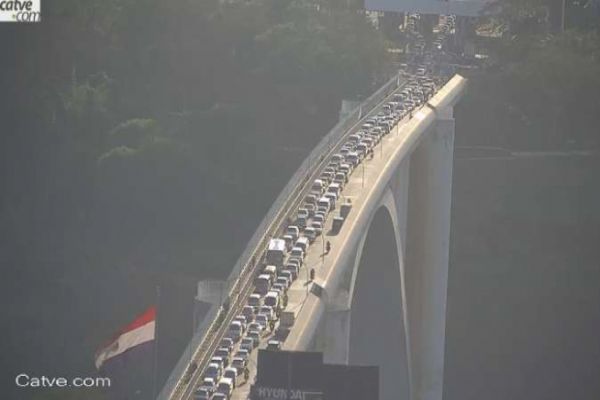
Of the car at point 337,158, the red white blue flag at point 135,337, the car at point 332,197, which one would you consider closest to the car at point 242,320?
the red white blue flag at point 135,337

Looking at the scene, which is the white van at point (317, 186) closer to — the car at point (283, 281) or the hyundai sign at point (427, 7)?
the car at point (283, 281)

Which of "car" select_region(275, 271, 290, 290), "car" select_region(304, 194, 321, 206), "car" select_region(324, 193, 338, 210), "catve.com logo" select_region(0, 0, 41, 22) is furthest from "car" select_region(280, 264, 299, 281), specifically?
"catve.com logo" select_region(0, 0, 41, 22)

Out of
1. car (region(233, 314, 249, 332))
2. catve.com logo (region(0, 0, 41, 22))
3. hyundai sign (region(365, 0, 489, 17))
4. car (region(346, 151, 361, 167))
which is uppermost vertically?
catve.com logo (region(0, 0, 41, 22))

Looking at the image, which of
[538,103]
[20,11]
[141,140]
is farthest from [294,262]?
[538,103]

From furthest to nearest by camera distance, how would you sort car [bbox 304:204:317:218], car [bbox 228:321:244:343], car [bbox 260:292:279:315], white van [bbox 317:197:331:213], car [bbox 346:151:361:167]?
car [bbox 346:151:361:167] → white van [bbox 317:197:331:213] → car [bbox 304:204:317:218] → car [bbox 260:292:279:315] → car [bbox 228:321:244:343]

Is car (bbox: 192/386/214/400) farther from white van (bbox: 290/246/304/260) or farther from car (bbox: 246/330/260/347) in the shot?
white van (bbox: 290/246/304/260)

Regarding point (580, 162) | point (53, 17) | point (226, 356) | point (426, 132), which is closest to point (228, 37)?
point (53, 17)
